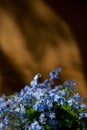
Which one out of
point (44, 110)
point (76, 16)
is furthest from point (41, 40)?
point (44, 110)

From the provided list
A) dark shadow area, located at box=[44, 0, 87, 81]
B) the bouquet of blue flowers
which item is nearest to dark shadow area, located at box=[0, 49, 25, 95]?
dark shadow area, located at box=[44, 0, 87, 81]

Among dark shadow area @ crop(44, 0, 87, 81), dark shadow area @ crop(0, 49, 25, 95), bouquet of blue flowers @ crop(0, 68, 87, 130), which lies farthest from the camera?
dark shadow area @ crop(44, 0, 87, 81)

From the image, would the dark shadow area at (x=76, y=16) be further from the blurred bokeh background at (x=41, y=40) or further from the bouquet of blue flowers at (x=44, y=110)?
the bouquet of blue flowers at (x=44, y=110)

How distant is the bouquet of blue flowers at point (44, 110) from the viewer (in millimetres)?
2127

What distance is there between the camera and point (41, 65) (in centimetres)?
359

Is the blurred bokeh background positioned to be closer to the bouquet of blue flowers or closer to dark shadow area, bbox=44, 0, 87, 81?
dark shadow area, bbox=44, 0, 87, 81

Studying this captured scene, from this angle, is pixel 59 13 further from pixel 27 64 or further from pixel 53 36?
pixel 27 64

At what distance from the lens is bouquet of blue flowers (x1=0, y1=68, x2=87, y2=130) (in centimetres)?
213

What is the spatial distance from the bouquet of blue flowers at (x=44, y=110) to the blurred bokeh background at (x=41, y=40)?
1253 mm

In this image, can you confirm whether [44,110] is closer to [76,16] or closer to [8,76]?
[8,76]

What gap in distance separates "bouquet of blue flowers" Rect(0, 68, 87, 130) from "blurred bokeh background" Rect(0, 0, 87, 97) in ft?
4.11

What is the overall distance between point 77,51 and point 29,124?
5.46ft

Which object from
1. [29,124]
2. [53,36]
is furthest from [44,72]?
[29,124]

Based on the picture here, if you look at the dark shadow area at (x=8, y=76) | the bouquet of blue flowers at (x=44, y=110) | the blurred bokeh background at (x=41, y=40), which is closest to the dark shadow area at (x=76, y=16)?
the blurred bokeh background at (x=41, y=40)
